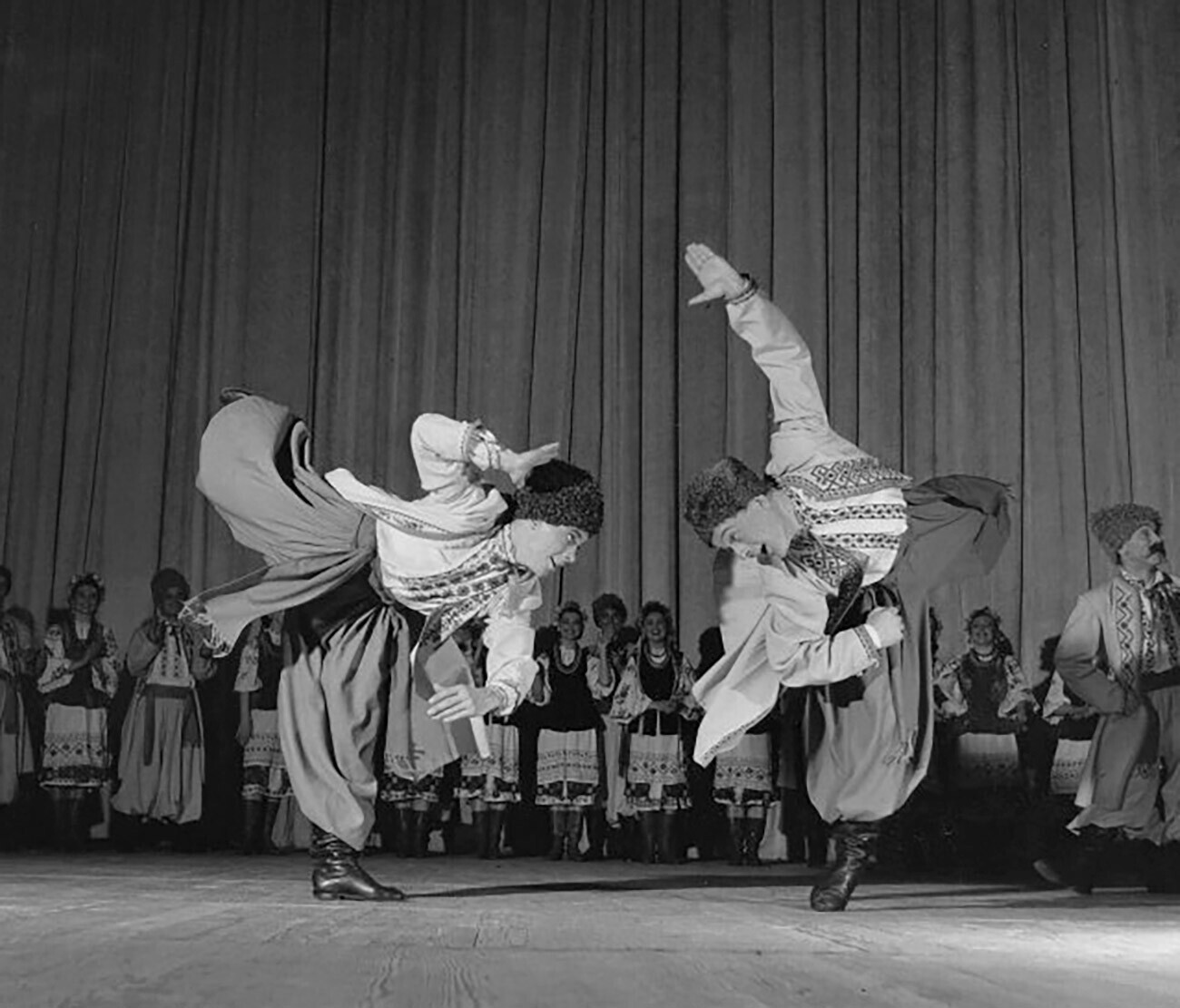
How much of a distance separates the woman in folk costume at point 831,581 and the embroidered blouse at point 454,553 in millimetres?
441

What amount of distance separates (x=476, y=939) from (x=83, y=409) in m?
5.62

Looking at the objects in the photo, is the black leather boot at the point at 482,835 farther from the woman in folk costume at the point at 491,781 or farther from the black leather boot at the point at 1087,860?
the black leather boot at the point at 1087,860

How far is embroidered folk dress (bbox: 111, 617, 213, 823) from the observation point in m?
6.34

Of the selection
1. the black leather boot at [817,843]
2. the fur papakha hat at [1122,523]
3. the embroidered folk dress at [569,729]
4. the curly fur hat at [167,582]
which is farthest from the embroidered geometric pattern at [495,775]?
the fur papakha hat at [1122,523]

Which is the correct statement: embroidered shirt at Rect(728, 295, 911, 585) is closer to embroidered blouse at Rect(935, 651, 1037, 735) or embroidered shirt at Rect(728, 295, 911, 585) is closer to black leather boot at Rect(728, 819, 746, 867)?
embroidered blouse at Rect(935, 651, 1037, 735)

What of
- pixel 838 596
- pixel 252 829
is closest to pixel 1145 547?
pixel 838 596

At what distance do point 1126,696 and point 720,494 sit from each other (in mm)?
1864

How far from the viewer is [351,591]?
3.25 meters

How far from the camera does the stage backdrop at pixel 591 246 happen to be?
6996 millimetres

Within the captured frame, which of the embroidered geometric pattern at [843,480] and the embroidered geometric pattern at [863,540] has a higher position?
the embroidered geometric pattern at [843,480]

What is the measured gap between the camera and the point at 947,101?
725 cm

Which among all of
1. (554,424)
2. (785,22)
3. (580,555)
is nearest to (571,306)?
(554,424)

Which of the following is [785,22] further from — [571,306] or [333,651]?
[333,651]

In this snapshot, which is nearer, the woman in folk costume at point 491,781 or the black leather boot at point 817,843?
the woman in folk costume at point 491,781
